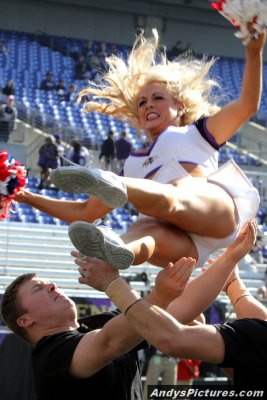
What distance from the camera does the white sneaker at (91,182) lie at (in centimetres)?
350

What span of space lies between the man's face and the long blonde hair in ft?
4.80

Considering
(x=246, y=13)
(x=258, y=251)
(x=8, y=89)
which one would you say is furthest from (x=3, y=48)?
(x=246, y=13)

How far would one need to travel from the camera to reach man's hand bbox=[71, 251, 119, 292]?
10.6 ft

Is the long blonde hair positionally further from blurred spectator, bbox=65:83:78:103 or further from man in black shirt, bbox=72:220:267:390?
blurred spectator, bbox=65:83:78:103

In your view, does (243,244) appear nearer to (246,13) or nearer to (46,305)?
(46,305)

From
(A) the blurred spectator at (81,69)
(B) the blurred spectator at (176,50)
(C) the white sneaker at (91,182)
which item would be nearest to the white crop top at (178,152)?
(C) the white sneaker at (91,182)

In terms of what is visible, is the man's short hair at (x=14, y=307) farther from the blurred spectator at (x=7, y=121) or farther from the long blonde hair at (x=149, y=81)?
the blurred spectator at (x=7, y=121)

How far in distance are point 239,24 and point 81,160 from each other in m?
9.64

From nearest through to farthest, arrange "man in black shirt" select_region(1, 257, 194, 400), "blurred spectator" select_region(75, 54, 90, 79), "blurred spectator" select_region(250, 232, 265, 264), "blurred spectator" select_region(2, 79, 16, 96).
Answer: "man in black shirt" select_region(1, 257, 194, 400)
"blurred spectator" select_region(250, 232, 265, 264)
"blurred spectator" select_region(2, 79, 16, 96)
"blurred spectator" select_region(75, 54, 90, 79)

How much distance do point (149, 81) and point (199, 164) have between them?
0.62m

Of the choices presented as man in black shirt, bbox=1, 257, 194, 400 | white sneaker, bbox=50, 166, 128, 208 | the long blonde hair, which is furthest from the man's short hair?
the long blonde hair

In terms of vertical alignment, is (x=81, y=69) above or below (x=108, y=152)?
below

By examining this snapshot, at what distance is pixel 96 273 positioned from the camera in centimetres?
325

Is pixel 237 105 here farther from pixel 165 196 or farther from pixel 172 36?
pixel 172 36
